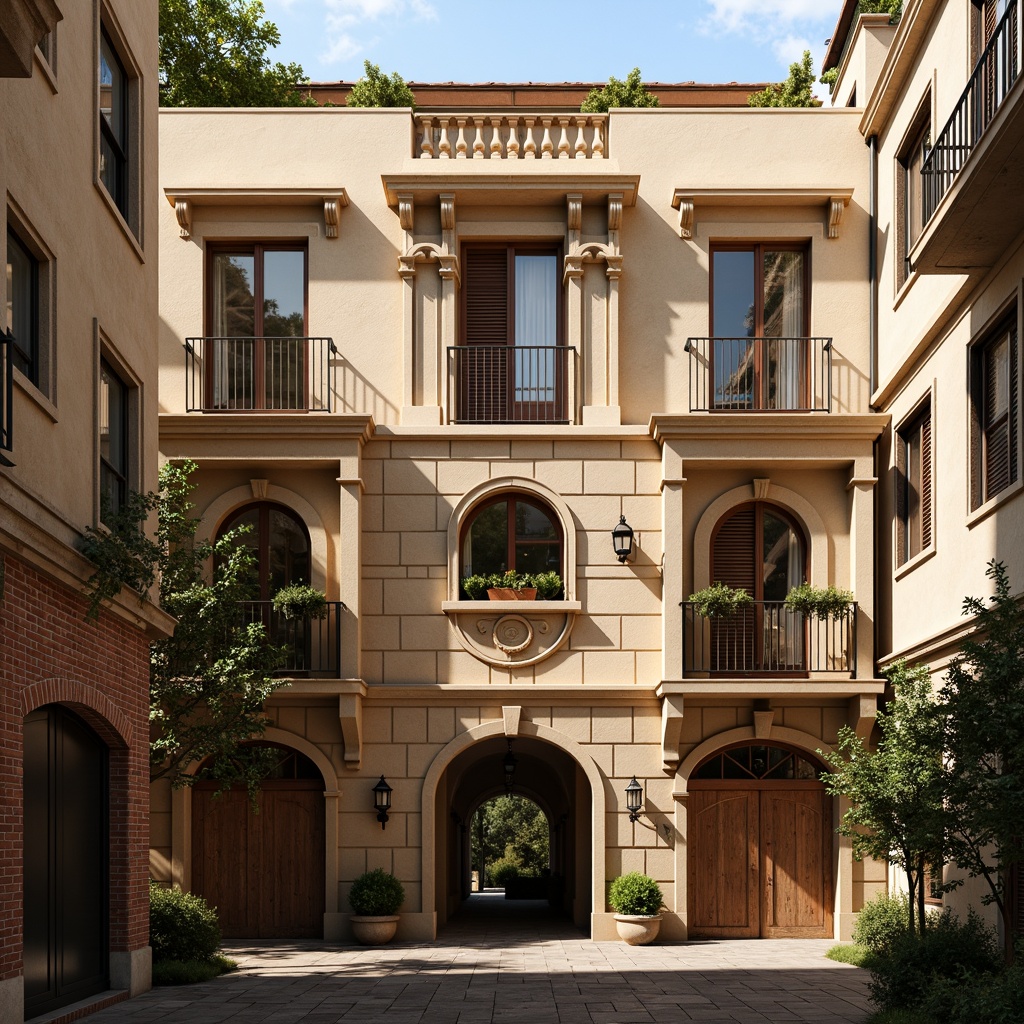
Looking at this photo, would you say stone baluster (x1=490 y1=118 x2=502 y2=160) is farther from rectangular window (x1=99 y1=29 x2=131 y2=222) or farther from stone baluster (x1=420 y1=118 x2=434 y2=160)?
rectangular window (x1=99 y1=29 x2=131 y2=222)

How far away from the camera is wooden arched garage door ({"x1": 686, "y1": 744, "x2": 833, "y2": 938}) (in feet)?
67.2

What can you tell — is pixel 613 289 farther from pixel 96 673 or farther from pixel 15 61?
pixel 15 61

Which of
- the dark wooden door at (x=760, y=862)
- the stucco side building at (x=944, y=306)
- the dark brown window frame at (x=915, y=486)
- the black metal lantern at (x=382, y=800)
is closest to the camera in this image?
the stucco side building at (x=944, y=306)

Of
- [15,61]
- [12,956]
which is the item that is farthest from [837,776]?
[15,61]

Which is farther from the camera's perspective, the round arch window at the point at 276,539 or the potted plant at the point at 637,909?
the round arch window at the point at 276,539

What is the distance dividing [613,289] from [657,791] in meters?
7.64

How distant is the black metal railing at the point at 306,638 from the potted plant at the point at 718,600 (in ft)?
17.3

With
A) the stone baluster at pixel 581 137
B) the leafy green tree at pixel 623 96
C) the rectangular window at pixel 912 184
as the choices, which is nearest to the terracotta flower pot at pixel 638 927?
the rectangular window at pixel 912 184

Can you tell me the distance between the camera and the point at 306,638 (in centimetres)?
2061

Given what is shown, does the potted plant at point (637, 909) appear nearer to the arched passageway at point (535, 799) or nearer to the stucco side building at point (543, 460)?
the stucco side building at point (543, 460)

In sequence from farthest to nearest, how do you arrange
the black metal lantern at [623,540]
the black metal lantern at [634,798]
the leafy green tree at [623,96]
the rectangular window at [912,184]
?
the leafy green tree at [623,96]
the black metal lantern at [623,540]
the black metal lantern at [634,798]
the rectangular window at [912,184]

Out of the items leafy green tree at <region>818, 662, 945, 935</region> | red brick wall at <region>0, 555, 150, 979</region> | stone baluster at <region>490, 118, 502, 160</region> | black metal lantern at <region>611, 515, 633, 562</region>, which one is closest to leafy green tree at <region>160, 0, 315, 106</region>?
stone baluster at <region>490, 118, 502, 160</region>

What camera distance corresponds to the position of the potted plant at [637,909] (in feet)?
64.2

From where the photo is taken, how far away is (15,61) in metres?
9.53
